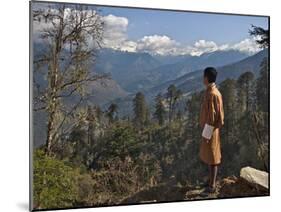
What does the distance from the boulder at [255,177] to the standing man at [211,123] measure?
272 millimetres

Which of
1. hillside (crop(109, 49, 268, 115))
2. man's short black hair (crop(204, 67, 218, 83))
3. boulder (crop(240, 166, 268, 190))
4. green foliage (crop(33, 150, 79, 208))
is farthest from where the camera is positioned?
boulder (crop(240, 166, 268, 190))

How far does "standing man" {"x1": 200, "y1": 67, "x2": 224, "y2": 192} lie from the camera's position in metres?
4.81

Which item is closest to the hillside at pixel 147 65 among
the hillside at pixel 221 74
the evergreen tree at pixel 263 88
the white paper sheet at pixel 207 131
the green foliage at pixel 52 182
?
the hillside at pixel 221 74

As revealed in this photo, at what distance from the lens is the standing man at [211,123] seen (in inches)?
189

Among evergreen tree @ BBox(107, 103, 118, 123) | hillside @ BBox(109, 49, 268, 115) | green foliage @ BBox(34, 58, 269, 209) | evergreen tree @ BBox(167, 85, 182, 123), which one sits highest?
hillside @ BBox(109, 49, 268, 115)

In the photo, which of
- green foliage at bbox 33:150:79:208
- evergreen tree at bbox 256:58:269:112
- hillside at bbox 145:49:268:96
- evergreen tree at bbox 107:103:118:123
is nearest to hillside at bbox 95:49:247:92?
hillside at bbox 145:49:268:96

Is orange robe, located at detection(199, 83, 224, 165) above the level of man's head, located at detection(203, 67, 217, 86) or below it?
below

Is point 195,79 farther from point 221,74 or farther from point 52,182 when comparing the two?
point 52,182

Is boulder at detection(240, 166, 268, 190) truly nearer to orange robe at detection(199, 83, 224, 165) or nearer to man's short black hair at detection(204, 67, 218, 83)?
orange robe at detection(199, 83, 224, 165)

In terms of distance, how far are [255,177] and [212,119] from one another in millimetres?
675

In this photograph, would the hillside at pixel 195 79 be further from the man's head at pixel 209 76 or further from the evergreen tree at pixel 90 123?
the evergreen tree at pixel 90 123

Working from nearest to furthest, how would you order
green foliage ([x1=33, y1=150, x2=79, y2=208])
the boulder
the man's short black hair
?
green foliage ([x1=33, y1=150, x2=79, y2=208]), the man's short black hair, the boulder

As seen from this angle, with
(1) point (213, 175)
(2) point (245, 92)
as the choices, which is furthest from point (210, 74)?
(1) point (213, 175)
